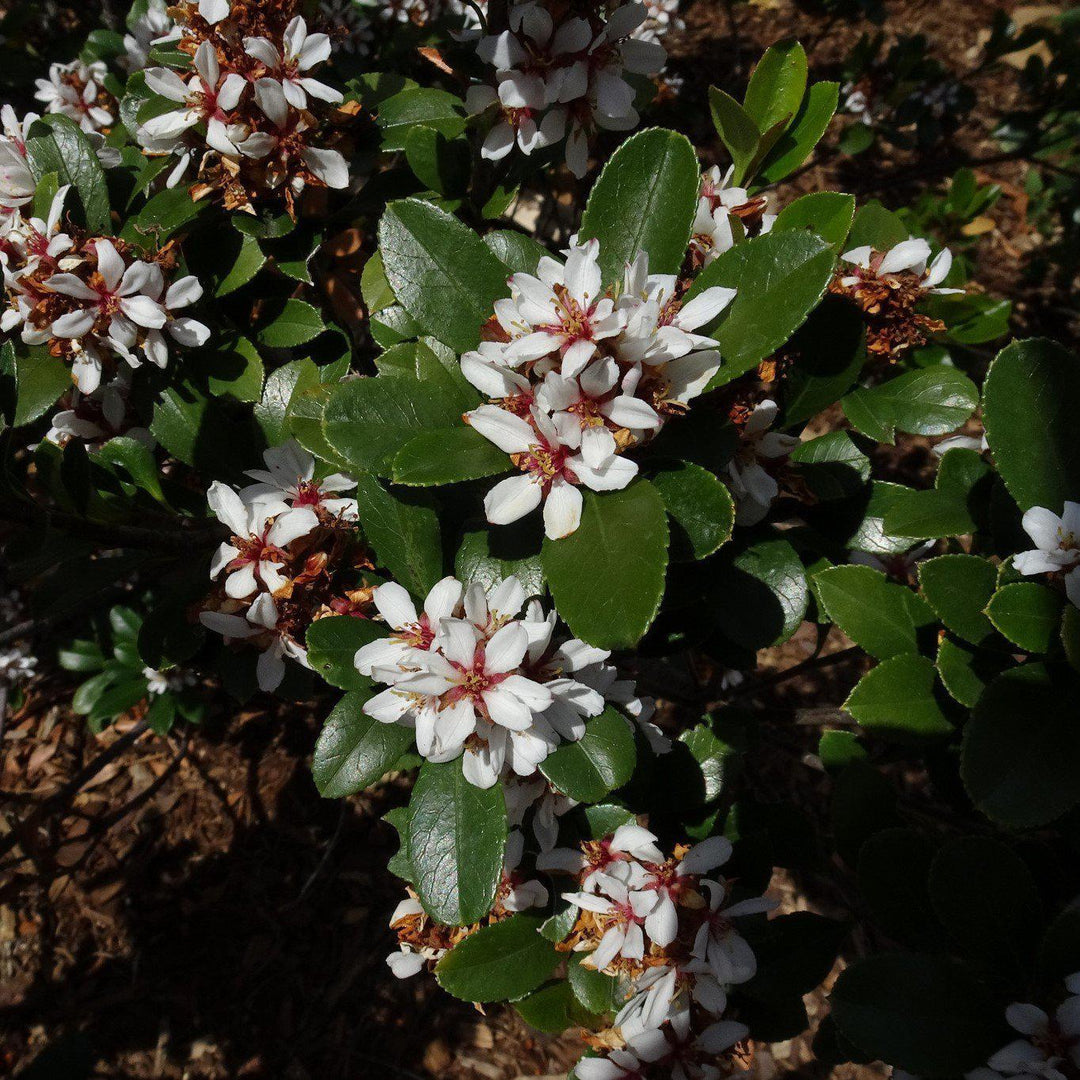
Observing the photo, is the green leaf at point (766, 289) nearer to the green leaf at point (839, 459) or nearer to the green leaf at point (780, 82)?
the green leaf at point (839, 459)

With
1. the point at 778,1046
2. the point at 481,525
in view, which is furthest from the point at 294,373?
the point at 778,1046

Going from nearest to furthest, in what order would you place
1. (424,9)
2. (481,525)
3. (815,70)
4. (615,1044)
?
(481,525) → (615,1044) → (424,9) → (815,70)

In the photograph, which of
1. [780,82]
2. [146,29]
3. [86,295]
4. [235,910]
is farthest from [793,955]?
[146,29]

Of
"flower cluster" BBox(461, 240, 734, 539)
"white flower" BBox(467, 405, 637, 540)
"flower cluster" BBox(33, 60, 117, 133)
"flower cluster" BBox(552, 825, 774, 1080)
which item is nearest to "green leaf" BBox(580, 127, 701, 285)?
"flower cluster" BBox(461, 240, 734, 539)

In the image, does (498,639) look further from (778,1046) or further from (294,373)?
(778,1046)

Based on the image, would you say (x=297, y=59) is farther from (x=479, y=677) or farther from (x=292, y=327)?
(x=479, y=677)

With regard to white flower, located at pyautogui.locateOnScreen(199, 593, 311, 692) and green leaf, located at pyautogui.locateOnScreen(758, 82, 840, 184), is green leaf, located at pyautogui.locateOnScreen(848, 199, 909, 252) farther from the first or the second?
white flower, located at pyautogui.locateOnScreen(199, 593, 311, 692)
